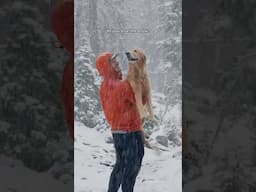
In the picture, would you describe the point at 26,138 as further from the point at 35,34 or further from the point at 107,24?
the point at 107,24

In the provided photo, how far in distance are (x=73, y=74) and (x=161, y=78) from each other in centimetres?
66

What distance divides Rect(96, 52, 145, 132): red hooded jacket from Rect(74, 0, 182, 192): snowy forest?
0.05 meters

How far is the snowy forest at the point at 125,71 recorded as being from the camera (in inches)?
138

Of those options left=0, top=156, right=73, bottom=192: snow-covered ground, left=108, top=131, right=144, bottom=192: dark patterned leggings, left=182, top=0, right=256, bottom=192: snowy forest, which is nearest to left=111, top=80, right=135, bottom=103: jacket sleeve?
left=108, top=131, right=144, bottom=192: dark patterned leggings

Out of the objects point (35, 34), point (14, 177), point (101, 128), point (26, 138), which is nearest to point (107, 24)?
point (35, 34)

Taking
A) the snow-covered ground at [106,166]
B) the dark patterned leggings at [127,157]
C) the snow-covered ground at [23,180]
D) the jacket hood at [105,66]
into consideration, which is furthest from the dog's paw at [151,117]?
the snow-covered ground at [23,180]

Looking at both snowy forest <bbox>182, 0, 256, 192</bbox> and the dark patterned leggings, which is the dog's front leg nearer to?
the dark patterned leggings

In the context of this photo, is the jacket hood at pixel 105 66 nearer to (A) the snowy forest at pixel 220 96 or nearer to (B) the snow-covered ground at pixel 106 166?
(B) the snow-covered ground at pixel 106 166

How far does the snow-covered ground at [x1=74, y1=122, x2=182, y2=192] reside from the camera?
349 cm

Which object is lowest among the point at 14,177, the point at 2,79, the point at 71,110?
the point at 14,177

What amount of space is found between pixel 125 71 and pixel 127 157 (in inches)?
25.4

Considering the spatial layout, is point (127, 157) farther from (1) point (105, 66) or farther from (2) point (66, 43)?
(2) point (66, 43)

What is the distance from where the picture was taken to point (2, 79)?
139 inches

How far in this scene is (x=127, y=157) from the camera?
→ 352 centimetres
